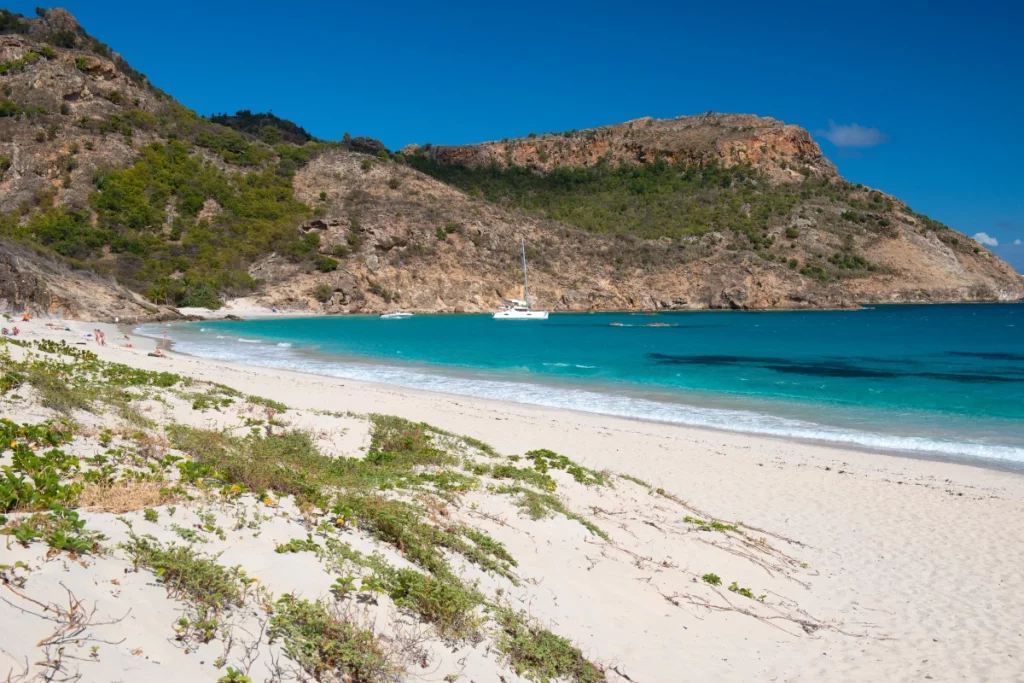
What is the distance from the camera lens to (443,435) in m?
11.2

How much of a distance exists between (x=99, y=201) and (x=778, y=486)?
253 feet

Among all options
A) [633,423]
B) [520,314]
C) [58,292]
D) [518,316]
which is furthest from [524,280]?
[633,423]

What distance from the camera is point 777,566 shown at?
7.53m

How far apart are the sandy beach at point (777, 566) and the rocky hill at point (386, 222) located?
4204cm

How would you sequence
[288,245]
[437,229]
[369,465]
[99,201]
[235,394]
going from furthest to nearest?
[437,229]
[288,245]
[99,201]
[235,394]
[369,465]

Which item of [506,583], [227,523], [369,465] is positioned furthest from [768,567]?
[227,523]

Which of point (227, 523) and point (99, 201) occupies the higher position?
point (99, 201)

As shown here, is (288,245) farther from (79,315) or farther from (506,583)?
(506,583)

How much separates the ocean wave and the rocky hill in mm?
22836

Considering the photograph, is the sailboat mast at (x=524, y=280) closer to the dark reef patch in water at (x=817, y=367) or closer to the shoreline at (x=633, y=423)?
the dark reef patch in water at (x=817, y=367)

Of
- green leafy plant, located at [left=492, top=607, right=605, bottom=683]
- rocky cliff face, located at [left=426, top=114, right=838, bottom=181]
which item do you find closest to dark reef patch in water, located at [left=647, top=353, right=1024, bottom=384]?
green leafy plant, located at [left=492, top=607, right=605, bottom=683]

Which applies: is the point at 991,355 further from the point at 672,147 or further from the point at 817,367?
the point at 672,147

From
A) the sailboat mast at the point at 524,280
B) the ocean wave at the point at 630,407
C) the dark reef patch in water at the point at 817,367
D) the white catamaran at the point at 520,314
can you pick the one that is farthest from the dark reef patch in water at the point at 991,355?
the sailboat mast at the point at 524,280

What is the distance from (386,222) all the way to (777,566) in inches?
3094
